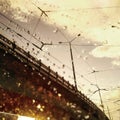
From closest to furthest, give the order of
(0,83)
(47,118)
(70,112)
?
(0,83)
(47,118)
(70,112)

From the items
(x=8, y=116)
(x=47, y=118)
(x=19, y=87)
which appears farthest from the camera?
(x=47, y=118)

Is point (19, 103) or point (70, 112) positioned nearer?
point (19, 103)

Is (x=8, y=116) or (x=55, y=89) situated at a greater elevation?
(x=55, y=89)

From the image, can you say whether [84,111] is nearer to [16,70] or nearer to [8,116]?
[16,70]

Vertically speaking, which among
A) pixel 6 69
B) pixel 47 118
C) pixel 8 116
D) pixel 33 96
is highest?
pixel 6 69

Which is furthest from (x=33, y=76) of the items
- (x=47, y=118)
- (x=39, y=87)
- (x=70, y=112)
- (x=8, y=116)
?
(x=8, y=116)

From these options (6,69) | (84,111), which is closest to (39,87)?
(6,69)
